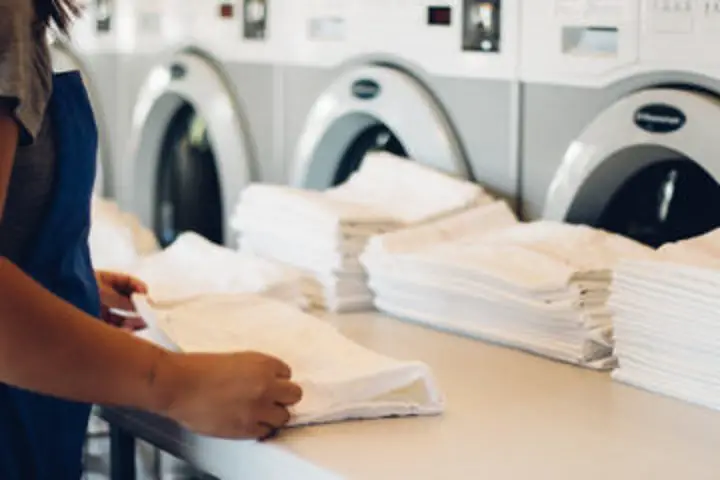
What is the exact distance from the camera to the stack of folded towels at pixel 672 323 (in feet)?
4.58

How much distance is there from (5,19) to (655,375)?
82cm

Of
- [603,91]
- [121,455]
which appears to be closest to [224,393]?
[121,455]

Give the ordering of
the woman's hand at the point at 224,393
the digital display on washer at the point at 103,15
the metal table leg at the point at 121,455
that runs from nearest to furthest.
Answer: the woman's hand at the point at 224,393, the metal table leg at the point at 121,455, the digital display on washer at the point at 103,15

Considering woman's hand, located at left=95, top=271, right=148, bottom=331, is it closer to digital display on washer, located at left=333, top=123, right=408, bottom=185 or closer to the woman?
the woman

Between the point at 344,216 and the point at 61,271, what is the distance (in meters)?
0.67

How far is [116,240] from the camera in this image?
2289 mm

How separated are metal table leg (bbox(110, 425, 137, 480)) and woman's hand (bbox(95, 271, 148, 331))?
15 centimetres

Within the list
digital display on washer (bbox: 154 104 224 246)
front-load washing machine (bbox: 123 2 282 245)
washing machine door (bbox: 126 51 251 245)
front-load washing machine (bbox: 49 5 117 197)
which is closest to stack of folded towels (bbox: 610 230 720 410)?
front-load washing machine (bbox: 123 2 282 245)

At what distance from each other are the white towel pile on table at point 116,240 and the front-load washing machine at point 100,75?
65 centimetres

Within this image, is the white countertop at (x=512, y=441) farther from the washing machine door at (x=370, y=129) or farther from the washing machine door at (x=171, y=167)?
the washing machine door at (x=171, y=167)

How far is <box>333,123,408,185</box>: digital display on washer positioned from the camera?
237 cm

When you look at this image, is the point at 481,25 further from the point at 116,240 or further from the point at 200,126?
the point at 200,126

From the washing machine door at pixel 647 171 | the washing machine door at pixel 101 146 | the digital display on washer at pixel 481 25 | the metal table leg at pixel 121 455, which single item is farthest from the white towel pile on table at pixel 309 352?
the washing machine door at pixel 101 146

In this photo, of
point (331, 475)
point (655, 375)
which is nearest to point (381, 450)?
point (331, 475)
